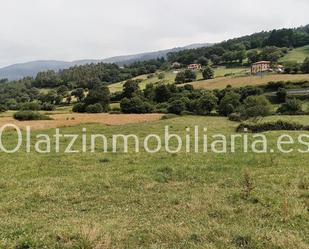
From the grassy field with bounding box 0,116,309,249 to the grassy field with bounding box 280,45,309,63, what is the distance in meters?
143

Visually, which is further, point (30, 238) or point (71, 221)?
point (71, 221)

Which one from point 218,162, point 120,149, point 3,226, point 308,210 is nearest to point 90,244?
point 3,226

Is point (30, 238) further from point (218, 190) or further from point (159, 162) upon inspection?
point (159, 162)

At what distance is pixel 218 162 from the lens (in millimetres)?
21609

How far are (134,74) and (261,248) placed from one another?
18596 cm

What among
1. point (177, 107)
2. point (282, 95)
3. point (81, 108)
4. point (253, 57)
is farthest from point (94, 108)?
point (253, 57)

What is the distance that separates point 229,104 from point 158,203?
72.1 m

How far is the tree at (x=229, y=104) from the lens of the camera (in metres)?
83.6

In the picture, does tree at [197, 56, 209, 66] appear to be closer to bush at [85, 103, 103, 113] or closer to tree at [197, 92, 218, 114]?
bush at [85, 103, 103, 113]

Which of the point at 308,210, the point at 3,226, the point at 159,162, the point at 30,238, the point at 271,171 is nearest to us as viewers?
the point at 30,238

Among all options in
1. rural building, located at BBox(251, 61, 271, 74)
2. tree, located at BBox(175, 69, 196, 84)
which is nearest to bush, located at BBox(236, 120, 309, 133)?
rural building, located at BBox(251, 61, 271, 74)

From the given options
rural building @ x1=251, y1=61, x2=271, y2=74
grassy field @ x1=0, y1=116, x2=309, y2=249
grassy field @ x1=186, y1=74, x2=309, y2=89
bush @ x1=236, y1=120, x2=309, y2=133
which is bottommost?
bush @ x1=236, y1=120, x2=309, y2=133

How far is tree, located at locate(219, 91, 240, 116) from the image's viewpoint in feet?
274

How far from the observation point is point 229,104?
8419cm
